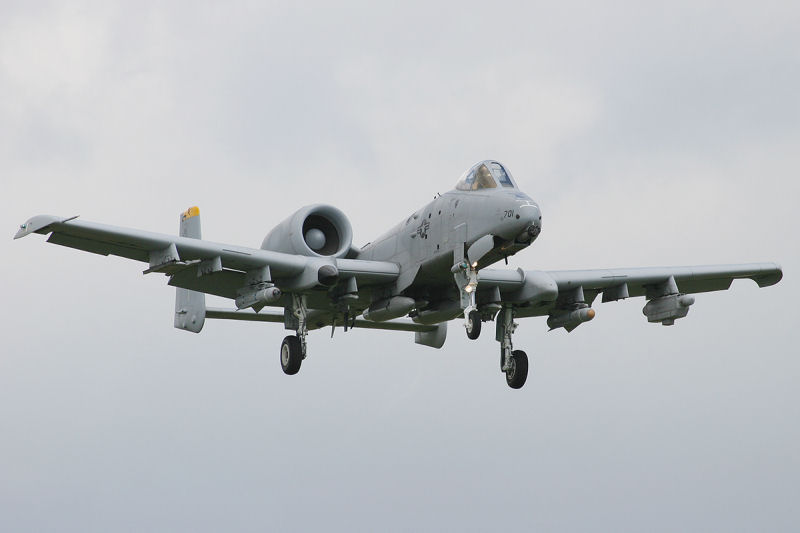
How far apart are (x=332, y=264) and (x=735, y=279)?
11.8 m

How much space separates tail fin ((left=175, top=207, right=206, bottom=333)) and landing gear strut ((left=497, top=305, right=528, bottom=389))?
750 centimetres

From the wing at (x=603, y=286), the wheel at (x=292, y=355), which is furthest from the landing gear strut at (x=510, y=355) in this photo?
the wheel at (x=292, y=355)

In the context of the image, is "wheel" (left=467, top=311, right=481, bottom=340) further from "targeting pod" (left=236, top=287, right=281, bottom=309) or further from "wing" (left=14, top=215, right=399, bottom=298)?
"targeting pod" (left=236, top=287, right=281, bottom=309)

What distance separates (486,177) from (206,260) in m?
6.27

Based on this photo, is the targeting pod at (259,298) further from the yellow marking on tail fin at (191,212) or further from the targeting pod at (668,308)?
the targeting pod at (668,308)

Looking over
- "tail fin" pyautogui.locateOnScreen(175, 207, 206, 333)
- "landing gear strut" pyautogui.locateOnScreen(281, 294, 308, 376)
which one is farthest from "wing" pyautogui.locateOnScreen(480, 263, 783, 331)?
"tail fin" pyautogui.locateOnScreen(175, 207, 206, 333)

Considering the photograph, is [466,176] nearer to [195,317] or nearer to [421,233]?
[421,233]

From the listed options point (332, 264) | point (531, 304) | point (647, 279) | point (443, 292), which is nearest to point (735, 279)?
point (647, 279)

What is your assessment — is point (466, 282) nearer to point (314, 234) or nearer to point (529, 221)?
point (529, 221)

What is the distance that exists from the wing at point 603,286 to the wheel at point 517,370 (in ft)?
4.00

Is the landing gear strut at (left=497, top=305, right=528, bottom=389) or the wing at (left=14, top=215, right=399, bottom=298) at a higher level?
the wing at (left=14, top=215, right=399, bottom=298)

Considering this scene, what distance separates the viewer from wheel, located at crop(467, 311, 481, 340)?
26031mm

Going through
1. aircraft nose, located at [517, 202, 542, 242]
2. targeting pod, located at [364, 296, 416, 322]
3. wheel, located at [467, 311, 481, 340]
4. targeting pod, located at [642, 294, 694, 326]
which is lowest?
wheel, located at [467, 311, 481, 340]

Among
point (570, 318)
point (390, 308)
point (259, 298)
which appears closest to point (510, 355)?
point (570, 318)
